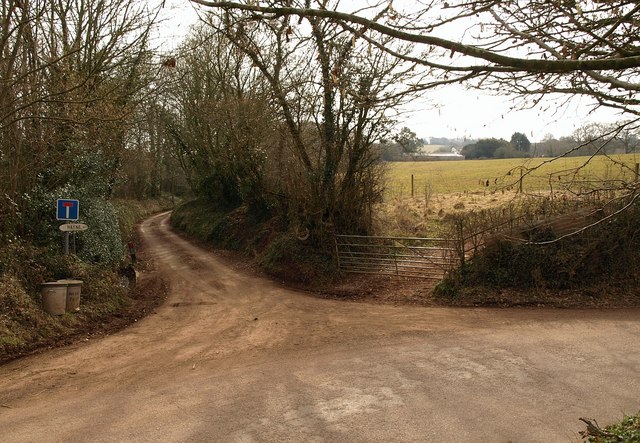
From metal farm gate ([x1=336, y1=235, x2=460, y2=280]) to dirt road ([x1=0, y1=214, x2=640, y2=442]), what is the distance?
2117 millimetres

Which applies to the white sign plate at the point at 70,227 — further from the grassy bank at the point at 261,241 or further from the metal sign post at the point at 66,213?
the grassy bank at the point at 261,241

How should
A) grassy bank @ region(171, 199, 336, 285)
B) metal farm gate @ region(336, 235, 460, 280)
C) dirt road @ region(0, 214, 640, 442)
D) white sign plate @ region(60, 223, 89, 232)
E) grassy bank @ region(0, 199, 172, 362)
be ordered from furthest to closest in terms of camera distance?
grassy bank @ region(171, 199, 336, 285), metal farm gate @ region(336, 235, 460, 280), white sign plate @ region(60, 223, 89, 232), grassy bank @ region(0, 199, 172, 362), dirt road @ region(0, 214, 640, 442)

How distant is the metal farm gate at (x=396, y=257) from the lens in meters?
12.6

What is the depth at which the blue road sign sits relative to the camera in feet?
37.3

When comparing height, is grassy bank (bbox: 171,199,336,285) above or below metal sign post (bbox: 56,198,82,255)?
below

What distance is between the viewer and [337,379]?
22.2 ft

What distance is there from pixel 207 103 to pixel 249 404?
20999 mm

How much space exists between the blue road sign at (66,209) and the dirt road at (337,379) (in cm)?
311

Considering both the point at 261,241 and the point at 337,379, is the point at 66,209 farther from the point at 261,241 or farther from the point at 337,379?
the point at 261,241

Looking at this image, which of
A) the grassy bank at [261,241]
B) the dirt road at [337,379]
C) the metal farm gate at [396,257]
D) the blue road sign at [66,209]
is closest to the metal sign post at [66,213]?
the blue road sign at [66,209]

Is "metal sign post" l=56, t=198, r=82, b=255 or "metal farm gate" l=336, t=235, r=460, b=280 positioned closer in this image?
"metal sign post" l=56, t=198, r=82, b=255

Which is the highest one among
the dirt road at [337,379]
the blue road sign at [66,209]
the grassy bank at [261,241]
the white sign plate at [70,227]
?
the blue road sign at [66,209]

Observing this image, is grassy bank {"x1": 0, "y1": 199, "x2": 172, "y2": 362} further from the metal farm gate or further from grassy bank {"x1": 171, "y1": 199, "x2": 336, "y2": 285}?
the metal farm gate

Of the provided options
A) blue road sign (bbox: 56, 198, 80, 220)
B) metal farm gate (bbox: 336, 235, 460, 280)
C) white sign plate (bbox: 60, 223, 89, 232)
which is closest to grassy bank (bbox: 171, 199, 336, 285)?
metal farm gate (bbox: 336, 235, 460, 280)
